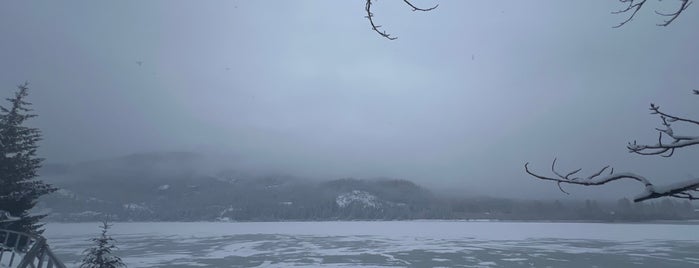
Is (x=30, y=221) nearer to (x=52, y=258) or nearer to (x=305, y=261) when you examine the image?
(x=52, y=258)

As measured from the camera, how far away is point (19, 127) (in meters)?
20.3

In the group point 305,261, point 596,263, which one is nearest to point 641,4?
point 305,261

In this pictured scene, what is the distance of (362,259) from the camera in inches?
1302

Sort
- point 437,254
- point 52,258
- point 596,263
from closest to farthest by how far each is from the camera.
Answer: point 52,258 → point 596,263 → point 437,254

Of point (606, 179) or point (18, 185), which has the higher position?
point (18, 185)

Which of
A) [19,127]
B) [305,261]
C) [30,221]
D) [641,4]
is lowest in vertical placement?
[305,261]

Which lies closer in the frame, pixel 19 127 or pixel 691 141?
pixel 691 141

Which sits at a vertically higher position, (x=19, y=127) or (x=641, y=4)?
(x=19, y=127)

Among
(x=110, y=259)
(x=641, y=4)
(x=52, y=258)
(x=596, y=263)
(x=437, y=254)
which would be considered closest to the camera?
(x=641, y=4)

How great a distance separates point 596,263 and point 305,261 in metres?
20.1

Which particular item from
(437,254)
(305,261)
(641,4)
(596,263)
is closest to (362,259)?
(305,261)

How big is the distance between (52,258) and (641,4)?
9.61m

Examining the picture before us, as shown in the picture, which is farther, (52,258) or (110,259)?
(110,259)

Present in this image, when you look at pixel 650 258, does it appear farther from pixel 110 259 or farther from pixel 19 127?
pixel 19 127
